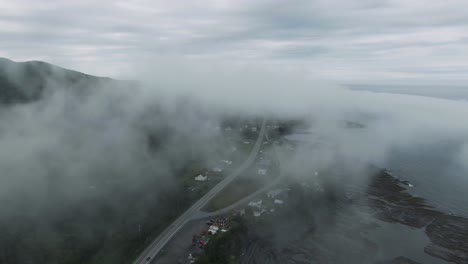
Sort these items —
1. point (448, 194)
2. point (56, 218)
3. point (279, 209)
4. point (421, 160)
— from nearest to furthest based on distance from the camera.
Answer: point (56, 218), point (279, 209), point (448, 194), point (421, 160)

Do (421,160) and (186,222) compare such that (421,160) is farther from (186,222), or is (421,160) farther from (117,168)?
(117,168)

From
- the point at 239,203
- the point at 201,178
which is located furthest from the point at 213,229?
the point at 201,178

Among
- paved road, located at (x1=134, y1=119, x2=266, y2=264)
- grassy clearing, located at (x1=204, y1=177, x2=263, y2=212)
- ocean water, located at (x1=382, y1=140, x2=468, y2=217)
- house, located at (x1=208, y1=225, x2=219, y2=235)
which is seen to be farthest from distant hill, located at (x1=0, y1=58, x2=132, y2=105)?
ocean water, located at (x1=382, y1=140, x2=468, y2=217)

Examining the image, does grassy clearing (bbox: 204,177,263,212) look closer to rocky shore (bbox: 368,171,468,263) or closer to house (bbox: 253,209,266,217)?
house (bbox: 253,209,266,217)

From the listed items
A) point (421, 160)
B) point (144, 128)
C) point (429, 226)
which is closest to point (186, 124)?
point (144, 128)

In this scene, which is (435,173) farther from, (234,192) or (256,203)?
(234,192)

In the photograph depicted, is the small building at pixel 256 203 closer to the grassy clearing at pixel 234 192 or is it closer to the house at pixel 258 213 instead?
the house at pixel 258 213

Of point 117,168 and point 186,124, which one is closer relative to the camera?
point 117,168

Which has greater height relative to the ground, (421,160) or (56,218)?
(56,218)

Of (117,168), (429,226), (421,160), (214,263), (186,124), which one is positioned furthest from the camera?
(186,124)
